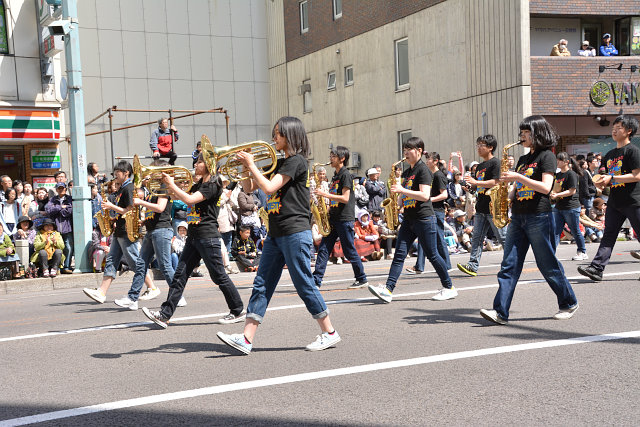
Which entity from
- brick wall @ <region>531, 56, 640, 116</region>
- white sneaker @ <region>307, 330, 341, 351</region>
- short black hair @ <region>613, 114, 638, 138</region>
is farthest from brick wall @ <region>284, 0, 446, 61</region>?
→ white sneaker @ <region>307, 330, 341, 351</region>

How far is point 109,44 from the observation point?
2673 cm

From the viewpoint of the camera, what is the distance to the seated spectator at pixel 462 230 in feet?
57.6

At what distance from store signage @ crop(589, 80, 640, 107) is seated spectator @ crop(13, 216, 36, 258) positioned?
16.6 m

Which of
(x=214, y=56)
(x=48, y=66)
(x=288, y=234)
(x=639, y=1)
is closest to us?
(x=288, y=234)

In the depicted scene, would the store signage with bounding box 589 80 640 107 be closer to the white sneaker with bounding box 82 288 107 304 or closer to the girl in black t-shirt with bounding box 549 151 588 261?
the girl in black t-shirt with bounding box 549 151 588 261

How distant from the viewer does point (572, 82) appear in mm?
22953

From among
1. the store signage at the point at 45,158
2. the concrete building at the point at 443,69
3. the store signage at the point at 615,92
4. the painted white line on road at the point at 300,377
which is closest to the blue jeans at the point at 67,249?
the store signage at the point at 45,158

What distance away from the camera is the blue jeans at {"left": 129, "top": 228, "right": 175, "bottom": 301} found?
31.4ft

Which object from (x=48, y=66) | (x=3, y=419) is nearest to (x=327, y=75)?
(x=48, y=66)

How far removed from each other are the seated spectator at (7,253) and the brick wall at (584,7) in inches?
621

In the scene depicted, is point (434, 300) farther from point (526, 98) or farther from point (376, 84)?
point (376, 84)

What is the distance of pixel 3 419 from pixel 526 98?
19.2m

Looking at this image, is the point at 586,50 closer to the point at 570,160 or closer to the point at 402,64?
the point at 402,64

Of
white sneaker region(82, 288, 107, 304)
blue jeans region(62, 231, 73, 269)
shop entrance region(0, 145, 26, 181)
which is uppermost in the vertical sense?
shop entrance region(0, 145, 26, 181)
